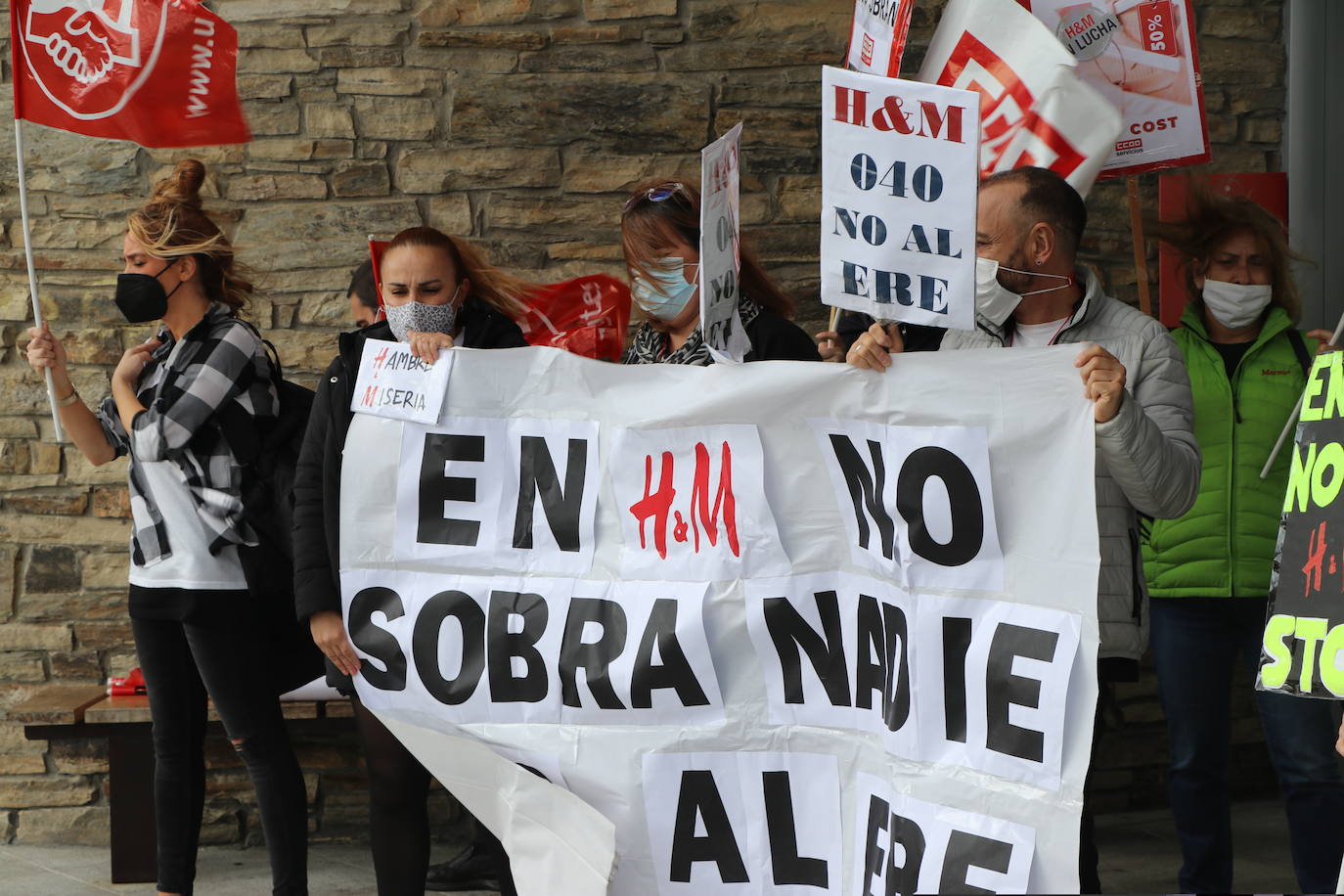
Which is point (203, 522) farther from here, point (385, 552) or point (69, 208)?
point (69, 208)

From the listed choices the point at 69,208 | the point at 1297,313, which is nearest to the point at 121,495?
the point at 69,208

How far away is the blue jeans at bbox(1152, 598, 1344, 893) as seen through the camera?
3.46 m

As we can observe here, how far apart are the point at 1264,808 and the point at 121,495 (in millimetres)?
4269

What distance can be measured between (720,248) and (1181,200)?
2366 millimetres

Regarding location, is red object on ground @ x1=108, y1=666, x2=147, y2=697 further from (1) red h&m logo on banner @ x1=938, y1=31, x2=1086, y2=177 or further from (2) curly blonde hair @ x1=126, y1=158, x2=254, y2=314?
(1) red h&m logo on banner @ x1=938, y1=31, x2=1086, y2=177

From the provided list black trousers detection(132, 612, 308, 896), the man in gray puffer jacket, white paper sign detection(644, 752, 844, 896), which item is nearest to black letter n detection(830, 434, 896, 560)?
the man in gray puffer jacket

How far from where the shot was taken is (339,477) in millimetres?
3295

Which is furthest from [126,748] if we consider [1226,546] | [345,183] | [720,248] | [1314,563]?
[1314,563]

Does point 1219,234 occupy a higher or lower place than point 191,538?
higher

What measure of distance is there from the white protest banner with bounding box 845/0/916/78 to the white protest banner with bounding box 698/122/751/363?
0.85 m

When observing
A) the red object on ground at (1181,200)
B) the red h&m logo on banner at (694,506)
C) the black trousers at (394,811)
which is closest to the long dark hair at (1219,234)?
the red object on ground at (1181,200)

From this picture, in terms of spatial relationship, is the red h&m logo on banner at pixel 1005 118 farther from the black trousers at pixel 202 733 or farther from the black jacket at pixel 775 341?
the black trousers at pixel 202 733

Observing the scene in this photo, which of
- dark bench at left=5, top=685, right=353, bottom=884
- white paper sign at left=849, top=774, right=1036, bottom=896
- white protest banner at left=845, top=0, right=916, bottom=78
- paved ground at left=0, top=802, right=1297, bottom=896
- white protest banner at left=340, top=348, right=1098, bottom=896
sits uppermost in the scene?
white protest banner at left=845, top=0, right=916, bottom=78

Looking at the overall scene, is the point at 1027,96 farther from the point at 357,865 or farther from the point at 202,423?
the point at 357,865
